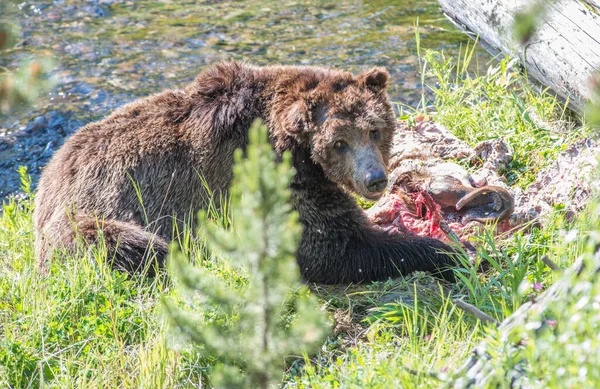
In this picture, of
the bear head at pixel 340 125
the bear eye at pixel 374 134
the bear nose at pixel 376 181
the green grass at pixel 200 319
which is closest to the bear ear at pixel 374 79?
the bear head at pixel 340 125

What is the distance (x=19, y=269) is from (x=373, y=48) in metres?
5.79

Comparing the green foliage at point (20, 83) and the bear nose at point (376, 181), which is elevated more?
the green foliage at point (20, 83)

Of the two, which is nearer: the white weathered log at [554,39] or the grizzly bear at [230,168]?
the grizzly bear at [230,168]

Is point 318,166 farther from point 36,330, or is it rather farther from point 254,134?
point 254,134

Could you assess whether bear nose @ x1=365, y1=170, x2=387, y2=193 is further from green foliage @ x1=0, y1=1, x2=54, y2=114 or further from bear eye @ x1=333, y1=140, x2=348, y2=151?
green foliage @ x1=0, y1=1, x2=54, y2=114

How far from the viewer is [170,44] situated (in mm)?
9734

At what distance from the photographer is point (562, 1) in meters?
5.48

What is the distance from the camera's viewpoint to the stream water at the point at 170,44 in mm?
8109

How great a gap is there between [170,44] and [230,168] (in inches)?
202

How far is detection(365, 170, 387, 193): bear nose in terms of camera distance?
4.64 m

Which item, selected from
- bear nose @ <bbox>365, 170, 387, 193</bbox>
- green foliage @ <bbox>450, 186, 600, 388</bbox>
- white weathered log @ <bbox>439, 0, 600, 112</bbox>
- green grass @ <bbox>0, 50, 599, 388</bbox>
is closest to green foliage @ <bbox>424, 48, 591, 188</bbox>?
white weathered log @ <bbox>439, 0, 600, 112</bbox>

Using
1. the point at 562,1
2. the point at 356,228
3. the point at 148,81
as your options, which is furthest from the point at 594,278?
the point at 148,81

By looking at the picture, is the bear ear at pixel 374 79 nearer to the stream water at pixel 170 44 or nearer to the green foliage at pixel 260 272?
the green foliage at pixel 260 272

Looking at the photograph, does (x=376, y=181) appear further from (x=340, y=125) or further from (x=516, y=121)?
(x=516, y=121)
